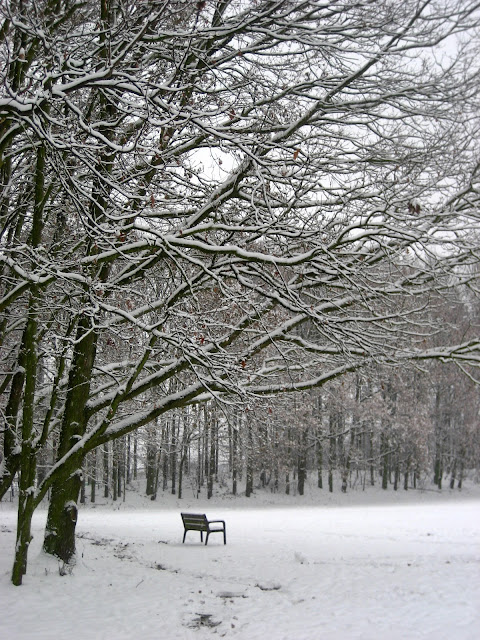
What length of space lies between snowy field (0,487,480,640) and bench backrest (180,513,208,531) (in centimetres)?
43

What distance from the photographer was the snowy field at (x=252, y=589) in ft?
20.1

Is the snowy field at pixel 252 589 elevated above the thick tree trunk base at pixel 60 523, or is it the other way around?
the thick tree trunk base at pixel 60 523

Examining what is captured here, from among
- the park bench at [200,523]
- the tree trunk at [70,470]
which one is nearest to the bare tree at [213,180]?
the tree trunk at [70,470]

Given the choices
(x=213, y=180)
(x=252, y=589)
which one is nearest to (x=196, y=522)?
(x=252, y=589)

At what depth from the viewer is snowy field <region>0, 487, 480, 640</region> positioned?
6.12 metres

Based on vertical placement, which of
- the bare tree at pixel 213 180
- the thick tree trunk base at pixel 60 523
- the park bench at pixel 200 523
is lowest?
the park bench at pixel 200 523

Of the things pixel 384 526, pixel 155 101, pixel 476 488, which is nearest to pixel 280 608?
pixel 155 101

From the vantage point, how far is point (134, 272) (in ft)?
26.3

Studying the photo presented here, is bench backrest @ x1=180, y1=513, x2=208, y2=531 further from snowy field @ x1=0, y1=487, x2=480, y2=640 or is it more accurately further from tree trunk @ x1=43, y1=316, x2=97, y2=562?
tree trunk @ x1=43, y1=316, x2=97, y2=562

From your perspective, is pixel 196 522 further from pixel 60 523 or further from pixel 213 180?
pixel 213 180

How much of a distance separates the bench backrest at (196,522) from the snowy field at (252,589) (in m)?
0.43

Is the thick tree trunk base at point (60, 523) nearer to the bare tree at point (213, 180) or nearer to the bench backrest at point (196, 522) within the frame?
the bare tree at point (213, 180)

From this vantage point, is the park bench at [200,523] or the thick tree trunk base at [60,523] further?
the park bench at [200,523]

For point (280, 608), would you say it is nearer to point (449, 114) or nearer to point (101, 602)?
point (101, 602)
